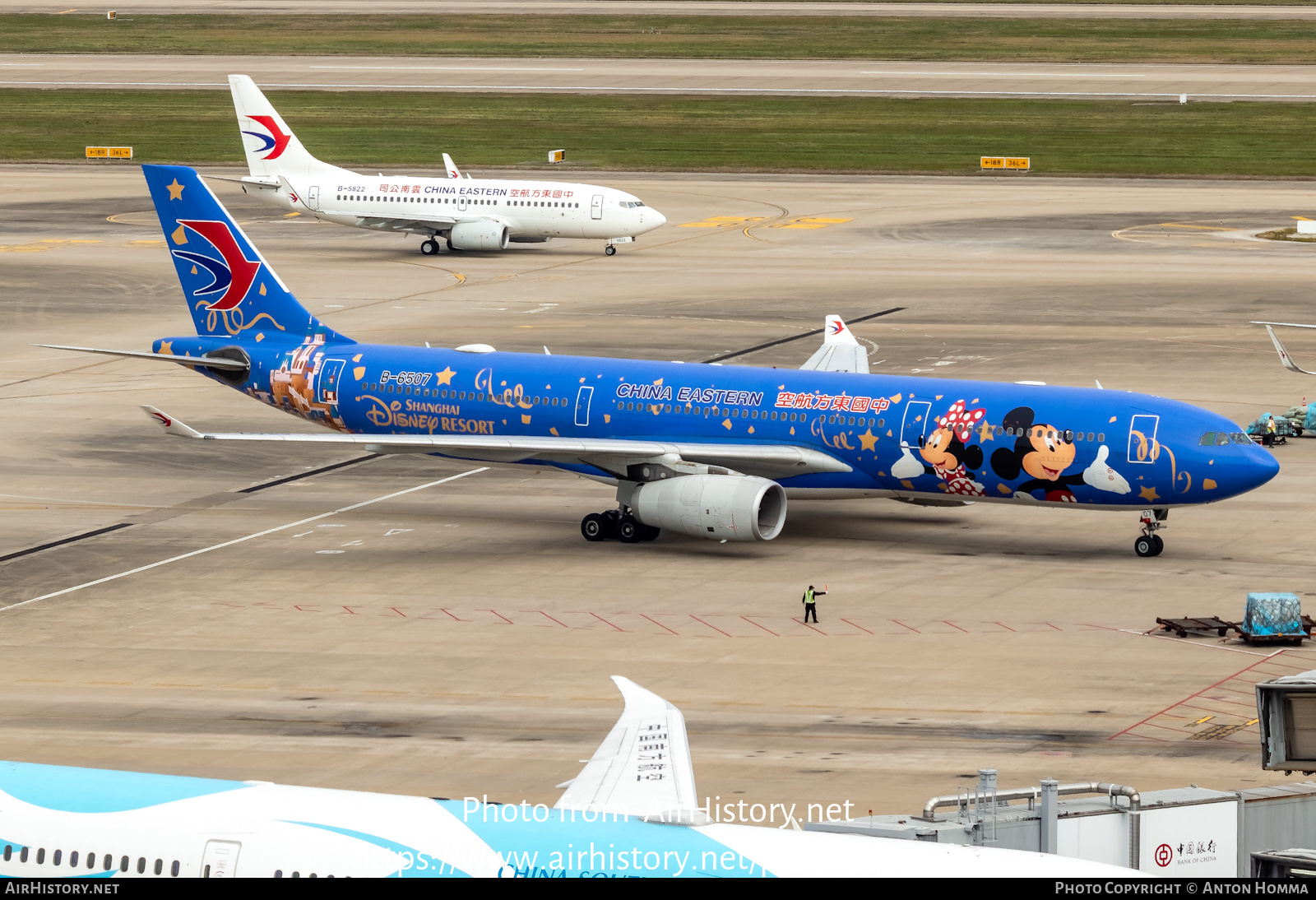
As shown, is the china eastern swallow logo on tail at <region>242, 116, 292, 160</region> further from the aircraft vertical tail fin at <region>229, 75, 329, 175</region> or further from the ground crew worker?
the ground crew worker

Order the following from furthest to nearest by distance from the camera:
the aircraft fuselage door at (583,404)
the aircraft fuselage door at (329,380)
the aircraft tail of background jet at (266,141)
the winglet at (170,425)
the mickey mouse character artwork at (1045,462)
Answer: the aircraft tail of background jet at (266,141) < the aircraft fuselage door at (329,380) < the aircraft fuselage door at (583,404) < the mickey mouse character artwork at (1045,462) < the winglet at (170,425)

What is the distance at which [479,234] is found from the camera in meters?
105

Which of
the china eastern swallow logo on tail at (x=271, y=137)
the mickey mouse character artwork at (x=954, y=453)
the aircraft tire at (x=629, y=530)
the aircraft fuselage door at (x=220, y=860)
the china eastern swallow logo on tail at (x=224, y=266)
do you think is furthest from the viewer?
the china eastern swallow logo on tail at (x=271, y=137)

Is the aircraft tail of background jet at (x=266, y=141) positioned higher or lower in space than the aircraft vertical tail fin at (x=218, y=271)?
higher

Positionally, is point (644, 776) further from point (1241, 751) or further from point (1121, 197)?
point (1121, 197)

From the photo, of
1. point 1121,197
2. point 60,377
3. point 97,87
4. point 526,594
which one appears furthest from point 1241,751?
point 97,87

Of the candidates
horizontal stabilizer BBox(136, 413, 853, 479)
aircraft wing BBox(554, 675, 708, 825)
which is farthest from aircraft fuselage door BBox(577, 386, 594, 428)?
aircraft wing BBox(554, 675, 708, 825)

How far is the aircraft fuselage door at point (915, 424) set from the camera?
48.6m

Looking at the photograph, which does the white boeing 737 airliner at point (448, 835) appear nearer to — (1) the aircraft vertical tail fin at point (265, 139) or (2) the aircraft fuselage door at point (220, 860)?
(2) the aircraft fuselage door at point (220, 860)

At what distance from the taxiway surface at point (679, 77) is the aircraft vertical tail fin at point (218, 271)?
112461 millimetres

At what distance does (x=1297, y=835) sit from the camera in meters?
23.6

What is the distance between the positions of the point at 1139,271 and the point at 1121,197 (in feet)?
84.3

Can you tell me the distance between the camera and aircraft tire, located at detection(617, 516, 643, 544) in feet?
165

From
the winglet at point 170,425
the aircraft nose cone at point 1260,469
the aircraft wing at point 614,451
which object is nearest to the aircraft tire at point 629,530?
the aircraft wing at point 614,451
